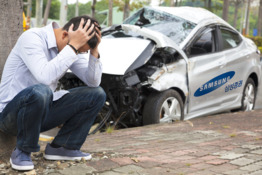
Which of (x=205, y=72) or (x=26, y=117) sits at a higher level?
(x=26, y=117)

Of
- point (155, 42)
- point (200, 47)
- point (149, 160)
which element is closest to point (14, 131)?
point (149, 160)

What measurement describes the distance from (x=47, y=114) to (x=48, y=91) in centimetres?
22

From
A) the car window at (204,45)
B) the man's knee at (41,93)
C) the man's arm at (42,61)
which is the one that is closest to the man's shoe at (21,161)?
the man's knee at (41,93)

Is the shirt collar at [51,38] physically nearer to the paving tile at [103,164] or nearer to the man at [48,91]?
the man at [48,91]

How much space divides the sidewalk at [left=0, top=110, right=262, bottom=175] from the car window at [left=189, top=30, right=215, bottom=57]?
1125 millimetres

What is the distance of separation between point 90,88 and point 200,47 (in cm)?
341

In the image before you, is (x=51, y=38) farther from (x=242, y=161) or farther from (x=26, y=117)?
(x=242, y=161)

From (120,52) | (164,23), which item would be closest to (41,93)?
(120,52)

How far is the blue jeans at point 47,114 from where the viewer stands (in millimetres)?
3027

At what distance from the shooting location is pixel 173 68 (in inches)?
229

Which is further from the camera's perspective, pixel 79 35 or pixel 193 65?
pixel 193 65

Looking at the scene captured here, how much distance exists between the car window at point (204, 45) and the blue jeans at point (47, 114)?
125 inches

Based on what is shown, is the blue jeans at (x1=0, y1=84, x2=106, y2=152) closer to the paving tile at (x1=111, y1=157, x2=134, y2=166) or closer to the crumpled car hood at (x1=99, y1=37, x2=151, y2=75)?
the paving tile at (x1=111, y1=157, x2=134, y2=166)

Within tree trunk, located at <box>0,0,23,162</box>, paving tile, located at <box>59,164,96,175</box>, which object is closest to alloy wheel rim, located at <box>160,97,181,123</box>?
paving tile, located at <box>59,164,96,175</box>
